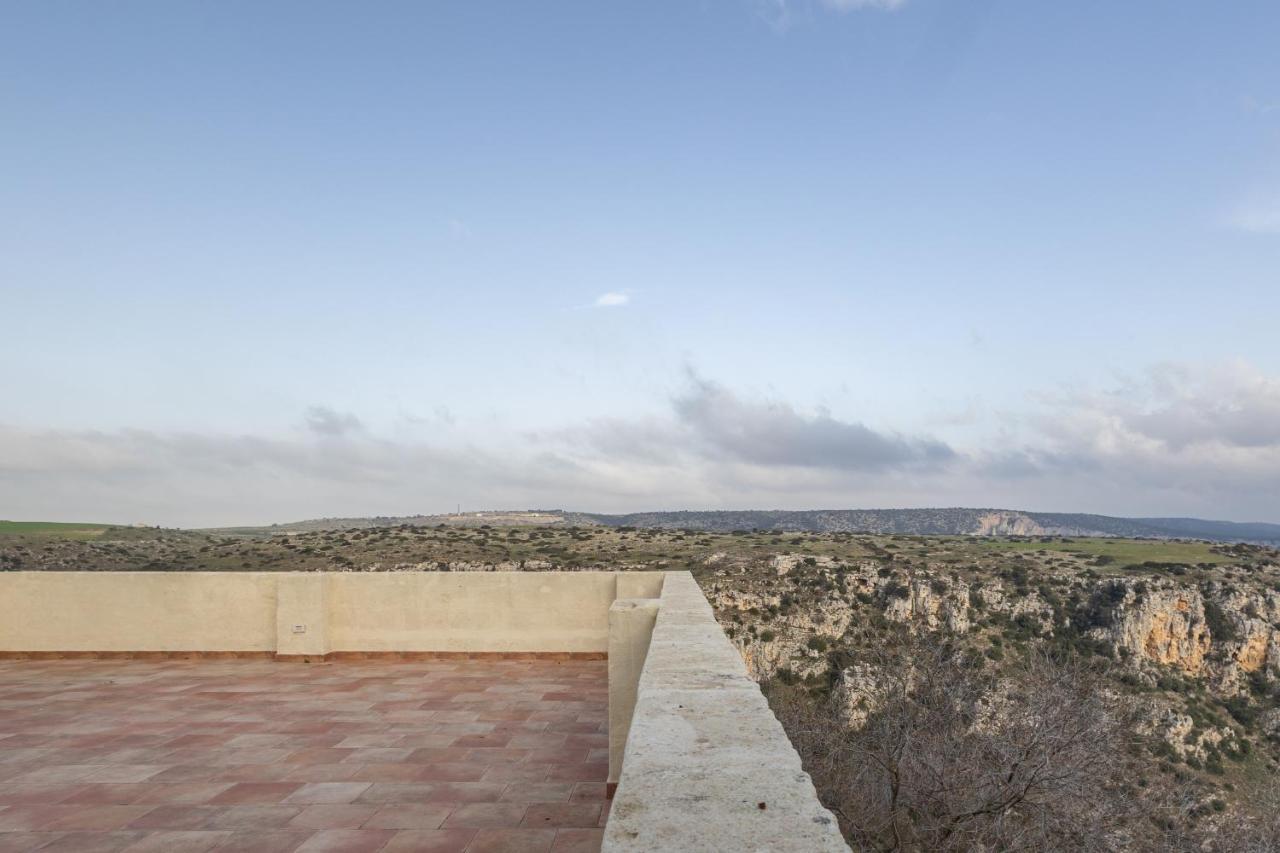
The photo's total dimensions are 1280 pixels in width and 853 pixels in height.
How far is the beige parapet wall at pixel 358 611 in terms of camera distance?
796cm

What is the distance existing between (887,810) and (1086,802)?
183 cm

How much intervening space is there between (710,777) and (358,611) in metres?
7.14

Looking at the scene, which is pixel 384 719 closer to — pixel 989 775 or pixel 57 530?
pixel 989 775

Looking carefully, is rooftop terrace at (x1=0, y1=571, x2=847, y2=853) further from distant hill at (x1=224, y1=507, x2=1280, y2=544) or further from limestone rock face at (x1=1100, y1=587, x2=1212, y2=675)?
distant hill at (x1=224, y1=507, x2=1280, y2=544)

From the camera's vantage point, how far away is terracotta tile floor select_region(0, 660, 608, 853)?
11.5 ft

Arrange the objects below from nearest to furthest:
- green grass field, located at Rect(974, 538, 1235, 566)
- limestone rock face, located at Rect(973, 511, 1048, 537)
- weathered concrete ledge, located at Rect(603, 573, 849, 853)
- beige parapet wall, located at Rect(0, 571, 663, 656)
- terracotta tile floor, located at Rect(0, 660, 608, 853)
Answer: weathered concrete ledge, located at Rect(603, 573, 849, 853) < terracotta tile floor, located at Rect(0, 660, 608, 853) < beige parapet wall, located at Rect(0, 571, 663, 656) < green grass field, located at Rect(974, 538, 1235, 566) < limestone rock face, located at Rect(973, 511, 1048, 537)

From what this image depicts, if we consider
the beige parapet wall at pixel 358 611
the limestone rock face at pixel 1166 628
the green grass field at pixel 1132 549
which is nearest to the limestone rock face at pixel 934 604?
the limestone rock face at pixel 1166 628

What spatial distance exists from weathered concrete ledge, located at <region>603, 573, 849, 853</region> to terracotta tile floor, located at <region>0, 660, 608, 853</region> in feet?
4.41

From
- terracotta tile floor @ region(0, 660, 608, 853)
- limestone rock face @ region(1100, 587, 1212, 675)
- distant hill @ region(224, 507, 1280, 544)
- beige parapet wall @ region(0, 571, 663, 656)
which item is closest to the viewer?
terracotta tile floor @ region(0, 660, 608, 853)

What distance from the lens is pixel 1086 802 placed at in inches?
268

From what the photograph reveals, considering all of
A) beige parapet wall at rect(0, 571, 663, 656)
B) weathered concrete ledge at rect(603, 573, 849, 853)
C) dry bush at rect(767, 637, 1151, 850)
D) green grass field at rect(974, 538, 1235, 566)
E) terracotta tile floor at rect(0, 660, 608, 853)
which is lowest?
green grass field at rect(974, 538, 1235, 566)

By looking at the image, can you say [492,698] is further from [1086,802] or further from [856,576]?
[856,576]


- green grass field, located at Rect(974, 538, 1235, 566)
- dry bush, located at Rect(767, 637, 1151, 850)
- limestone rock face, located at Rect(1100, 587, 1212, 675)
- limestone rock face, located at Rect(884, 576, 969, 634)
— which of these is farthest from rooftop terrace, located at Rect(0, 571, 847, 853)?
green grass field, located at Rect(974, 538, 1235, 566)

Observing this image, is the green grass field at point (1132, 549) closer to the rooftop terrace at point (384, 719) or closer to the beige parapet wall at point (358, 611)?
the beige parapet wall at point (358, 611)
